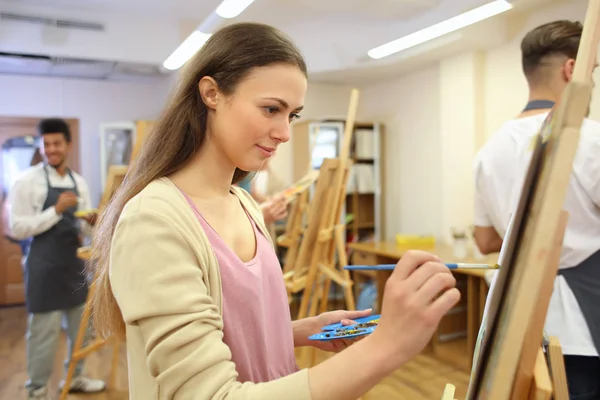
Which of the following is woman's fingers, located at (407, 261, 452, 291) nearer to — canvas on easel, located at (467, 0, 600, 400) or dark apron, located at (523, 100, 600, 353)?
canvas on easel, located at (467, 0, 600, 400)

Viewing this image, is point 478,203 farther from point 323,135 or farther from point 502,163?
point 323,135

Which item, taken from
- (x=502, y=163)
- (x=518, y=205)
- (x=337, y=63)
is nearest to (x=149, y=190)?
(x=518, y=205)

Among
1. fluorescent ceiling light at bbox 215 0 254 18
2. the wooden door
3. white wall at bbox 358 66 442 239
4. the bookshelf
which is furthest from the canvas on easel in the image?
the wooden door

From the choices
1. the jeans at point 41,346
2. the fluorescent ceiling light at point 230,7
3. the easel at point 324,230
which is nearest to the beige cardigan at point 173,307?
the easel at point 324,230

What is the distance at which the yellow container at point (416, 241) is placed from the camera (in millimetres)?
4055

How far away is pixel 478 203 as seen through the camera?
159 cm

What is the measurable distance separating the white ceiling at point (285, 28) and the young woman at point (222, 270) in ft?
10.1

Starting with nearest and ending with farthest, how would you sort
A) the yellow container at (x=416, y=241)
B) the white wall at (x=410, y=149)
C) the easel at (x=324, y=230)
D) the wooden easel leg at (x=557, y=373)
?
the wooden easel leg at (x=557, y=373) < the easel at (x=324, y=230) < the yellow container at (x=416, y=241) < the white wall at (x=410, y=149)

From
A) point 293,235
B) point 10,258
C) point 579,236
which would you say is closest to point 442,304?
point 579,236

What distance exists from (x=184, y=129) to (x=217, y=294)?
0.29 metres

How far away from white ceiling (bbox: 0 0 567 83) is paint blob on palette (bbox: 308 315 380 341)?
3.26 metres

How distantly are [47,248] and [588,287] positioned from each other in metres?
2.60

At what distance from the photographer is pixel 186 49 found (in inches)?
162

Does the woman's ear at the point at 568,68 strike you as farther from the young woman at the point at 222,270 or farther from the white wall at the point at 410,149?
the white wall at the point at 410,149
